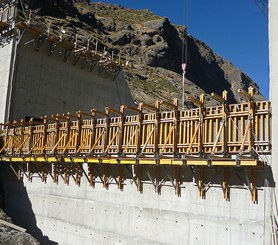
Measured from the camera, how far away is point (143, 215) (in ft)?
40.1

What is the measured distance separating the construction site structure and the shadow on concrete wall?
2.2 inches

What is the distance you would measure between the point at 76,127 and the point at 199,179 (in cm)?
721

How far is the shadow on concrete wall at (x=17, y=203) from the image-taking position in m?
17.2

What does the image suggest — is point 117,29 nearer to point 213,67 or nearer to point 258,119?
point 213,67

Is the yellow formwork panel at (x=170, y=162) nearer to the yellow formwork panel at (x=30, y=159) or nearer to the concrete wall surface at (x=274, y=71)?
the concrete wall surface at (x=274, y=71)

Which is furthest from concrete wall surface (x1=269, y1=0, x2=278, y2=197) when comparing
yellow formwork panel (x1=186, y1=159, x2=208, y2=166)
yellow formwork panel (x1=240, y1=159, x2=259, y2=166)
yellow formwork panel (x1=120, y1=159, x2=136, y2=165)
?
yellow formwork panel (x1=120, y1=159, x2=136, y2=165)

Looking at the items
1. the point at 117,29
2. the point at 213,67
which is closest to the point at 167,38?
the point at 117,29

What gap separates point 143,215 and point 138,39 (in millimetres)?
87709

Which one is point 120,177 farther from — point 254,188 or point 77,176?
point 254,188

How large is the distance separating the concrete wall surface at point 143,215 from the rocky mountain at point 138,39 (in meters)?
47.4

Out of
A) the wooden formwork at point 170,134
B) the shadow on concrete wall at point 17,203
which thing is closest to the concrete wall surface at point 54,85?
the shadow on concrete wall at point 17,203

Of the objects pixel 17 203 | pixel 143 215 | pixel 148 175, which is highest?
pixel 148 175

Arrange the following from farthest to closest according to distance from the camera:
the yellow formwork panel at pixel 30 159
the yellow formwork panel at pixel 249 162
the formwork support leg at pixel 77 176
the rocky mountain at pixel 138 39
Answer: the rocky mountain at pixel 138 39, the yellow formwork panel at pixel 30 159, the formwork support leg at pixel 77 176, the yellow formwork panel at pixel 249 162

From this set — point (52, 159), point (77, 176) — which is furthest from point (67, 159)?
point (52, 159)
